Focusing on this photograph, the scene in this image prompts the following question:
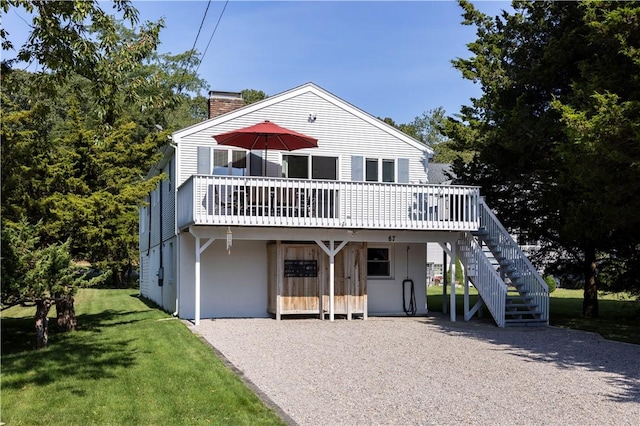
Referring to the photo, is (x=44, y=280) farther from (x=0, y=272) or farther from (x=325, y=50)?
(x=325, y=50)

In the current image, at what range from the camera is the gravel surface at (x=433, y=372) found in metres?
7.73

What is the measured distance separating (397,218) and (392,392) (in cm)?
905

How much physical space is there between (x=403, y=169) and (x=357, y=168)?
150cm

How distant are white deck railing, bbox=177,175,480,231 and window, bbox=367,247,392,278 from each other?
2.61 metres

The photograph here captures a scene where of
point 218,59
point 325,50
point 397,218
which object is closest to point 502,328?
point 397,218

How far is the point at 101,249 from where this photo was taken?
52.7ft

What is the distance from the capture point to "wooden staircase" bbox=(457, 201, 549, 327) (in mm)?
17156

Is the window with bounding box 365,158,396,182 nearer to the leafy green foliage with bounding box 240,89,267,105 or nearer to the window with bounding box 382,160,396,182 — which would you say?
the window with bounding box 382,160,396,182

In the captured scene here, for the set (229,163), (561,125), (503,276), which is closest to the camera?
(561,125)

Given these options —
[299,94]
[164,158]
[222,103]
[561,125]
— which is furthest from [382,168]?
[164,158]

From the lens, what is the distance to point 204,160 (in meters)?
18.4

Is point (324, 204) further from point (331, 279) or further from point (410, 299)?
point (410, 299)

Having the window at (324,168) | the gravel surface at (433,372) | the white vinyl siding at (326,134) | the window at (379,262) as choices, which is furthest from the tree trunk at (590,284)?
the window at (324,168)

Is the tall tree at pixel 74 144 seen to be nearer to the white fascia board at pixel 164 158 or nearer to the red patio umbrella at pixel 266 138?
the white fascia board at pixel 164 158
